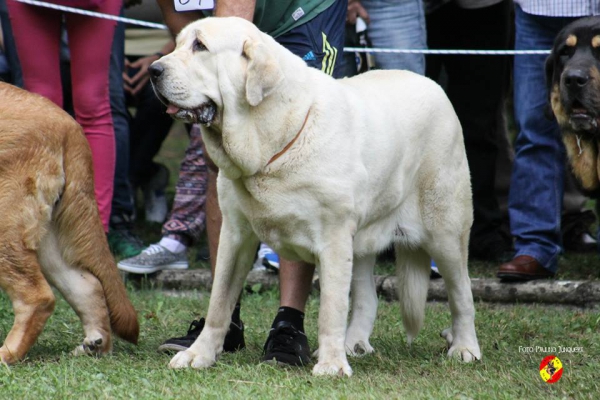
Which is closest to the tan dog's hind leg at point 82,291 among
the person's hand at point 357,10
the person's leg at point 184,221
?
the person's leg at point 184,221

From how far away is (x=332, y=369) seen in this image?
3859 millimetres

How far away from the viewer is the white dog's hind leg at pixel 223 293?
4.08m

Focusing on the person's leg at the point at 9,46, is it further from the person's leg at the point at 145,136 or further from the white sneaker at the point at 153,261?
the person's leg at the point at 145,136

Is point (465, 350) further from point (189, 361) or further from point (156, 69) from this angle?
point (156, 69)

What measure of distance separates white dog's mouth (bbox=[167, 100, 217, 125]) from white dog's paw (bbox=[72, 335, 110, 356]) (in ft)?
3.97

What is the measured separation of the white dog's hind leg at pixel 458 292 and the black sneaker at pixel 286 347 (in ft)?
2.40

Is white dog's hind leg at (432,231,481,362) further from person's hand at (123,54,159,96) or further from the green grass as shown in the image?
person's hand at (123,54,159,96)

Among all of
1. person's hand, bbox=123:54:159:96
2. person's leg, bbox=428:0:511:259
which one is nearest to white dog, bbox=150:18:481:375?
person's leg, bbox=428:0:511:259

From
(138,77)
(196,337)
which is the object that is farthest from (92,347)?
(138,77)

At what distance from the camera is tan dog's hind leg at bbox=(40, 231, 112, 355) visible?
171 inches

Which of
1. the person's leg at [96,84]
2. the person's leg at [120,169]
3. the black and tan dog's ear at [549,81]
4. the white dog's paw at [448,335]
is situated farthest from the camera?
the person's leg at [120,169]

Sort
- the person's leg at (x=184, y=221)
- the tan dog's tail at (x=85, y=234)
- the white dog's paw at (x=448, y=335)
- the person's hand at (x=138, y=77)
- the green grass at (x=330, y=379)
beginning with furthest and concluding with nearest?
the person's hand at (x=138, y=77), the person's leg at (x=184, y=221), the white dog's paw at (x=448, y=335), the tan dog's tail at (x=85, y=234), the green grass at (x=330, y=379)

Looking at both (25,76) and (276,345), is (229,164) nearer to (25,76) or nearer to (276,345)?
(276,345)

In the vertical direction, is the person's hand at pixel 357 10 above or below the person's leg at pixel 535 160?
above
